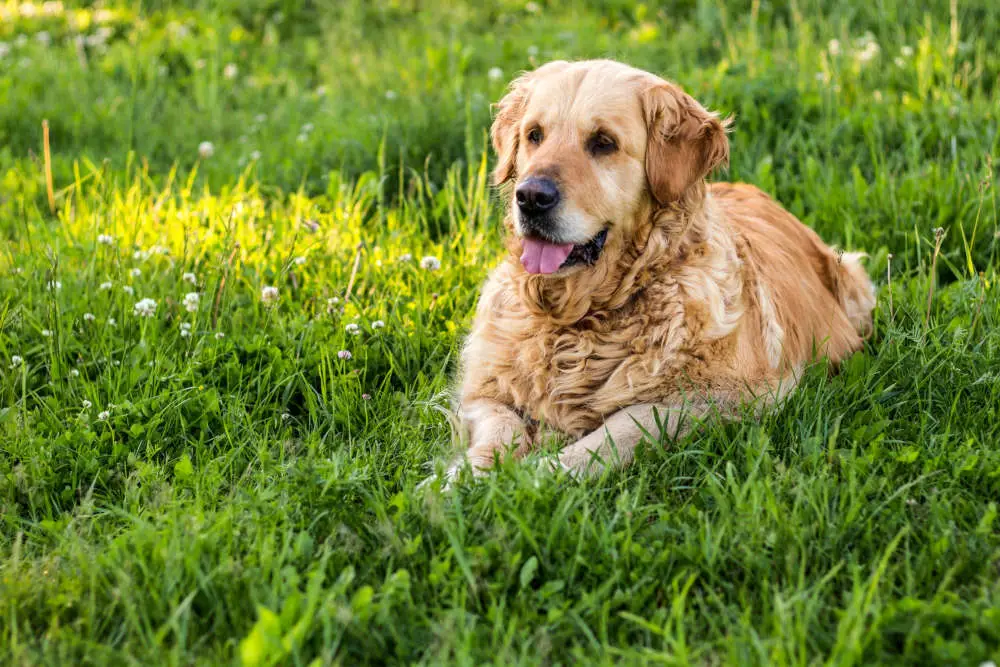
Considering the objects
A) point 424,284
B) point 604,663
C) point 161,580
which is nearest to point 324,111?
point 424,284

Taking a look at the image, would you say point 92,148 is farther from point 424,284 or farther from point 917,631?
point 917,631

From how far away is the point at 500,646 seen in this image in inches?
88.3

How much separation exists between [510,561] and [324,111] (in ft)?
14.5

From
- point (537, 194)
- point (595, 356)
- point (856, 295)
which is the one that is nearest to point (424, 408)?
point (595, 356)

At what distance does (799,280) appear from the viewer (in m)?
3.89

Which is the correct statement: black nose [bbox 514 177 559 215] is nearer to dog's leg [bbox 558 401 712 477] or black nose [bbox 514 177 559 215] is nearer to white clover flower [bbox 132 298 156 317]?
dog's leg [bbox 558 401 712 477]

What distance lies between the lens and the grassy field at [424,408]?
90.0 inches

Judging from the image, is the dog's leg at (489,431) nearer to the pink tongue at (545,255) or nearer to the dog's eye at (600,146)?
the pink tongue at (545,255)

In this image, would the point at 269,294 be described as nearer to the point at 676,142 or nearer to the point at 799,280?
the point at 676,142

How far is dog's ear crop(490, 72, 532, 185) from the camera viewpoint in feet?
12.0

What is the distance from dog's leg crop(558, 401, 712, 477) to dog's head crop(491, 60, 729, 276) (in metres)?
0.52

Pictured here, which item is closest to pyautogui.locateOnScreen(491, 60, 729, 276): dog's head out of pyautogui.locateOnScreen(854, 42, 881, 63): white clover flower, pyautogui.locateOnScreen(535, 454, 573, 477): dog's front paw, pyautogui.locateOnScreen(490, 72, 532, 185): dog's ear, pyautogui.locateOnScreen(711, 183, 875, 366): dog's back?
pyautogui.locateOnScreen(490, 72, 532, 185): dog's ear

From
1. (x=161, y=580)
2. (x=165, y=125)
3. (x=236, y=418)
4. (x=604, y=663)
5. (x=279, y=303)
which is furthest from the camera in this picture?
(x=165, y=125)

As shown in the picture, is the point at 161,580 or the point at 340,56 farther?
the point at 340,56
